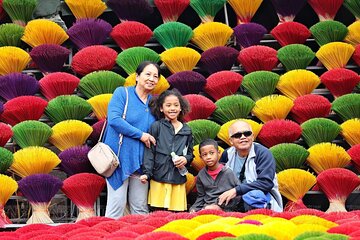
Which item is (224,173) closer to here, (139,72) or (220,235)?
(139,72)

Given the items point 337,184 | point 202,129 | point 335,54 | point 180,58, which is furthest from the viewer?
point 335,54

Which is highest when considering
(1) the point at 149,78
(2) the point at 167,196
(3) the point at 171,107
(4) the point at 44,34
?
(4) the point at 44,34

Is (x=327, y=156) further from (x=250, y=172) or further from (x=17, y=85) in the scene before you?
(x=17, y=85)

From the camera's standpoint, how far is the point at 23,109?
5.70 metres

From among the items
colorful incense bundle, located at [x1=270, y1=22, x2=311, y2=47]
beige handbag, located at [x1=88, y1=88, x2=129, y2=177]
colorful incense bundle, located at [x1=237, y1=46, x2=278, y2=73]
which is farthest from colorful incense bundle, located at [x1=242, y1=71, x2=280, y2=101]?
beige handbag, located at [x1=88, y1=88, x2=129, y2=177]

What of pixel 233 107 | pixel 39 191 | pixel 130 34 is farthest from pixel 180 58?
pixel 39 191

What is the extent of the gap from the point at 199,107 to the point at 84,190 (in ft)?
3.31

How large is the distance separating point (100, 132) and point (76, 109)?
0.84 feet

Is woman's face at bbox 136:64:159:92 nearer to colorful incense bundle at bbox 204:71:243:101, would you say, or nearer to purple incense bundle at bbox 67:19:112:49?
colorful incense bundle at bbox 204:71:243:101

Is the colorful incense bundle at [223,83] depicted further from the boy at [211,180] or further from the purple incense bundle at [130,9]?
the purple incense bundle at [130,9]

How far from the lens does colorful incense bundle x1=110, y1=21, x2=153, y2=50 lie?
6.34 metres

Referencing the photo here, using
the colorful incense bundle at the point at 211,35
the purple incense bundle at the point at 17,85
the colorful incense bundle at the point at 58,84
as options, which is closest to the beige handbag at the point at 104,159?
the colorful incense bundle at the point at 58,84

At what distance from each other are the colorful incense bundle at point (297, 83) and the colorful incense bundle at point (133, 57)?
97cm

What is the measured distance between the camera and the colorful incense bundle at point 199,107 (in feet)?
18.8
